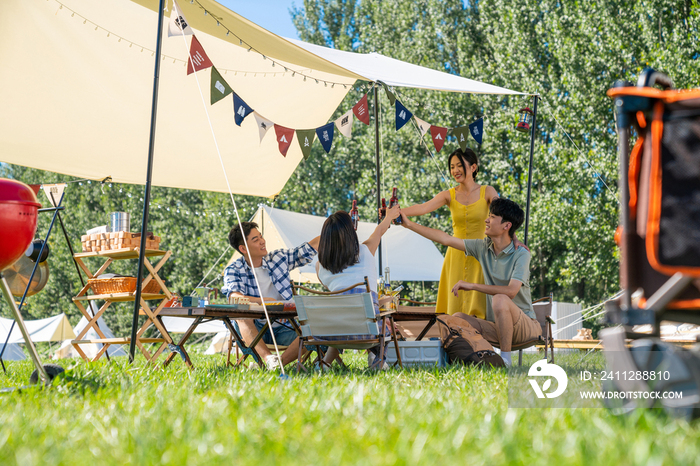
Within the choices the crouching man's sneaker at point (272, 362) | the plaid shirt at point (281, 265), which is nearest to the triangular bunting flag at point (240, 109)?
the plaid shirt at point (281, 265)

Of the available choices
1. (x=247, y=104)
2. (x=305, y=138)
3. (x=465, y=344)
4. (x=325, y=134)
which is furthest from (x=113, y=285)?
(x=465, y=344)

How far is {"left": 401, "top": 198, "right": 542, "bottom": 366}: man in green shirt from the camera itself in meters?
3.47

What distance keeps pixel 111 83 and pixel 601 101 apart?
10.7m

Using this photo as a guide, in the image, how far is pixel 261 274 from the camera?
4.21m

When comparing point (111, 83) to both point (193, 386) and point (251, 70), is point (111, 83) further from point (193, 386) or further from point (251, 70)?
point (193, 386)

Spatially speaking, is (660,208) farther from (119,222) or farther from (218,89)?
(119,222)

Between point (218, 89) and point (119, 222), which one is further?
point (119, 222)

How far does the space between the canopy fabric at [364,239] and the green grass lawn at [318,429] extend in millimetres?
5847

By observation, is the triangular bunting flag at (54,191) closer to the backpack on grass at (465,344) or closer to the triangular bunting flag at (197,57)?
the triangular bunting flag at (197,57)

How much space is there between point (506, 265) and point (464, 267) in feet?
1.59

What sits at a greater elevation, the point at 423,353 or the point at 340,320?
the point at 340,320

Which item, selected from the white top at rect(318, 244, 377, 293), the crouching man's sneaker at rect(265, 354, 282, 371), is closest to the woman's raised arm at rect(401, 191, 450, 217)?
the white top at rect(318, 244, 377, 293)

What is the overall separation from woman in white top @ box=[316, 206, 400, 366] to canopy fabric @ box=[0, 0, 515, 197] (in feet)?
3.51

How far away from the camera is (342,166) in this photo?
18.0 meters
